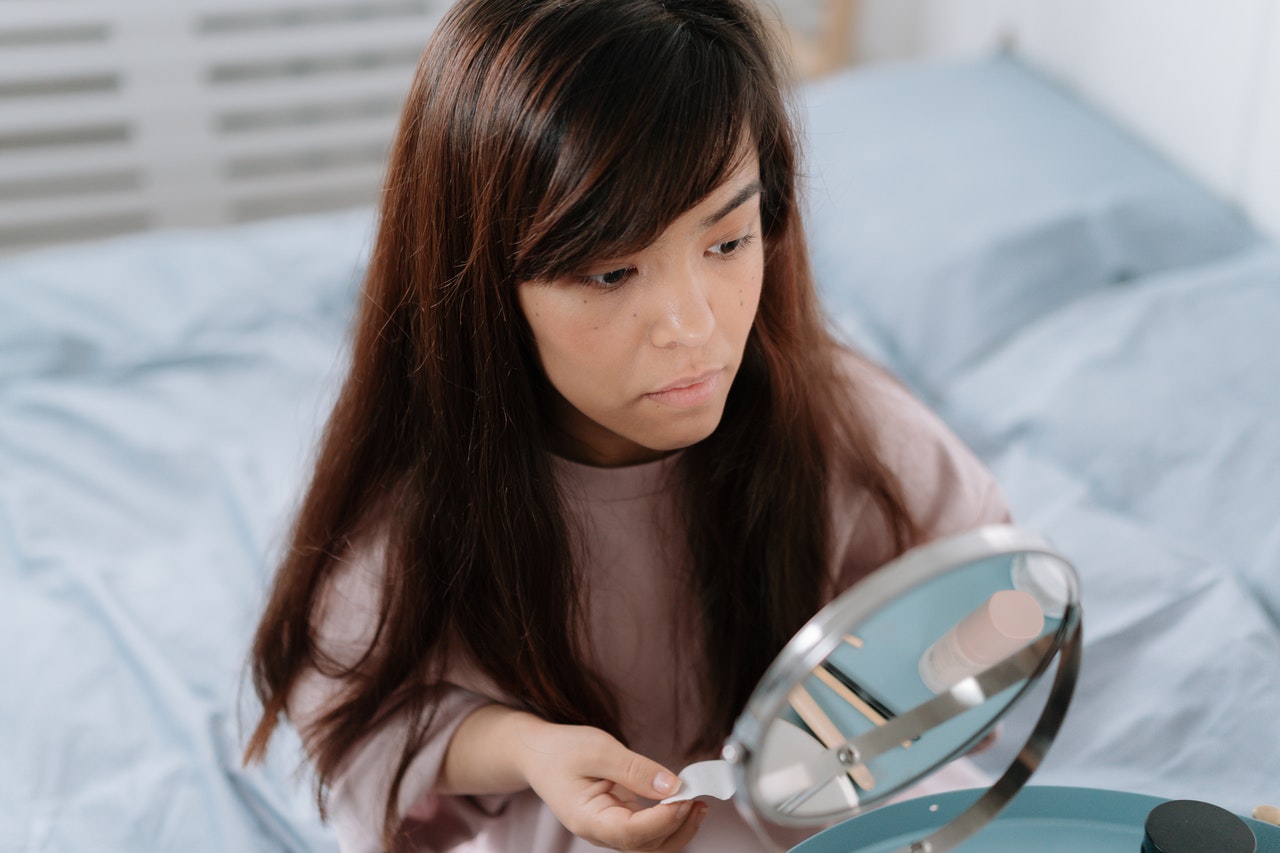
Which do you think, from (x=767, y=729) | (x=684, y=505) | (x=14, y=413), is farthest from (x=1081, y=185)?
(x=14, y=413)

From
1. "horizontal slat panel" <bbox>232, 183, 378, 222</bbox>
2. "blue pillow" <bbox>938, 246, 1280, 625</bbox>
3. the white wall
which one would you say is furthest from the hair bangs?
"horizontal slat panel" <bbox>232, 183, 378, 222</bbox>

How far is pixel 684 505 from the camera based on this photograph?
31.9 inches

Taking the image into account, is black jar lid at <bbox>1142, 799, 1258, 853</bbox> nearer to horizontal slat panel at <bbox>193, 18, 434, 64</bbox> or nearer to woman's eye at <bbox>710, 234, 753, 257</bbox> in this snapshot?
woman's eye at <bbox>710, 234, 753, 257</bbox>

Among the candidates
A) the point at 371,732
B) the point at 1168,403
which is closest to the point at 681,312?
the point at 371,732

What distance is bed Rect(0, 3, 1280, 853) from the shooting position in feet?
3.05

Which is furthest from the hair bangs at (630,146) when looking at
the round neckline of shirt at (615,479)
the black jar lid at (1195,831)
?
the black jar lid at (1195,831)

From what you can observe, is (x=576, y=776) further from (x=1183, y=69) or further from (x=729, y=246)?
(x=1183, y=69)

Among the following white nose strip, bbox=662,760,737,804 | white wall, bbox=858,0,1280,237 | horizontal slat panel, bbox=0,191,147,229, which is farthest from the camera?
horizontal slat panel, bbox=0,191,147,229

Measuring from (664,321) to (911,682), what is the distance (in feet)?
0.68

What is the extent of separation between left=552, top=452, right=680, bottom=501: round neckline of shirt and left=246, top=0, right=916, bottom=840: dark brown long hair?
1 cm

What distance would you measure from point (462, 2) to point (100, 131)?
7.51ft

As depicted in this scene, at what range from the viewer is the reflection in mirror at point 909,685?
485 millimetres

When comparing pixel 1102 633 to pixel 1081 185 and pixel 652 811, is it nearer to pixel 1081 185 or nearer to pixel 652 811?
pixel 652 811

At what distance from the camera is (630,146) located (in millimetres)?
597
